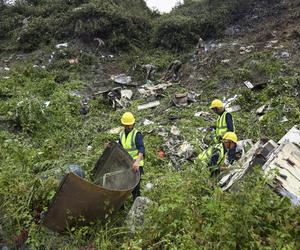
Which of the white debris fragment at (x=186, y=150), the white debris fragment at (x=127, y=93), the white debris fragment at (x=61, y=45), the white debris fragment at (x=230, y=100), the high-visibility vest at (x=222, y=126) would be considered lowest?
the white debris fragment at (x=186, y=150)

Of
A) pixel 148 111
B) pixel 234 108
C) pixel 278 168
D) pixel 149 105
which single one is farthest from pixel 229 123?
pixel 149 105

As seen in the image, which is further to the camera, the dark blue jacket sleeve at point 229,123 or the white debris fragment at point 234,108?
the white debris fragment at point 234,108

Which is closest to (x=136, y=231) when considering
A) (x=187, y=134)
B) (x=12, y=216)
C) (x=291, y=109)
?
(x=12, y=216)

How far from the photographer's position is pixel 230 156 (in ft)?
17.0

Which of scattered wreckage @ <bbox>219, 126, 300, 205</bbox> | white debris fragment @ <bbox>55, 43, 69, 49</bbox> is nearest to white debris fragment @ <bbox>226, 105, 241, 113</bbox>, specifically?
scattered wreckage @ <bbox>219, 126, 300, 205</bbox>

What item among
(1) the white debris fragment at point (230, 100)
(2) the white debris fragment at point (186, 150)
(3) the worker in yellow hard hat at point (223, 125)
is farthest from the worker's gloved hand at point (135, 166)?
(1) the white debris fragment at point (230, 100)

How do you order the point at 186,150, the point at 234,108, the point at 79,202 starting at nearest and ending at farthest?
the point at 79,202 < the point at 186,150 < the point at 234,108

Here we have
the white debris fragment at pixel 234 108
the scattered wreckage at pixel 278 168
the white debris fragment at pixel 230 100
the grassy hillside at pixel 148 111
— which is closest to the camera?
the grassy hillside at pixel 148 111

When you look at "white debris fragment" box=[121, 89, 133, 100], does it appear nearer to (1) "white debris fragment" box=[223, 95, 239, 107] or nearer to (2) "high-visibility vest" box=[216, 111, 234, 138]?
(1) "white debris fragment" box=[223, 95, 239, 107]

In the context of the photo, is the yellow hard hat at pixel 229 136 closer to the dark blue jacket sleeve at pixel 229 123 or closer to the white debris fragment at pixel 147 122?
the dark blue jacket sleeve at pixel 229 123

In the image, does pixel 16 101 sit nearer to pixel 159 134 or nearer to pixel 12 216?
pixel 159 134

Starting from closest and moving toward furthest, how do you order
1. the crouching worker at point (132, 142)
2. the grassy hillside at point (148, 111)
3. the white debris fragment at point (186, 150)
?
the grassy hillside at point (148, 111) → the crouching worker at point (132, 142) → the white debris fragment at point (186, 150)

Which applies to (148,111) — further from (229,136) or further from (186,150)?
(229,136)

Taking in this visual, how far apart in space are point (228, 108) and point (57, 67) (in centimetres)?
608
